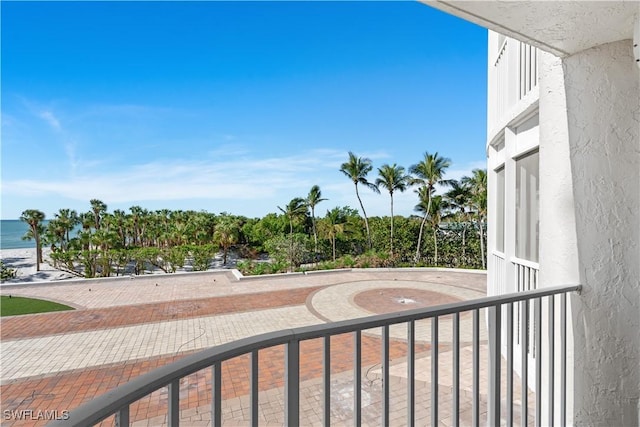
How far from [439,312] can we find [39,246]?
28.4m

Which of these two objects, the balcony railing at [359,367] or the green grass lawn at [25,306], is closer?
the balcony railing at [359,367]

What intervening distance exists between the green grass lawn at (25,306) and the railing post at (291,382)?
988 centimetres

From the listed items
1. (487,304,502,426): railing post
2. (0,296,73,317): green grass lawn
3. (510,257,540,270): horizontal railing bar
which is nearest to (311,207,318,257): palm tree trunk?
(0,296,73,317): green grass lawn

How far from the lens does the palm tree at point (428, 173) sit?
50.8 ft

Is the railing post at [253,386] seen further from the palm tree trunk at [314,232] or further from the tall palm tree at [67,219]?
the tall palm tree at [67,219]

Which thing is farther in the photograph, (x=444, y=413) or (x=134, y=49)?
(x=134, y=49)

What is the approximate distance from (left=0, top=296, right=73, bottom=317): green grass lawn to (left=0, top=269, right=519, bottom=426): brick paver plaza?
0.36 m

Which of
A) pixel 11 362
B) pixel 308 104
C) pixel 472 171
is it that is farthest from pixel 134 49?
pixel 472 171

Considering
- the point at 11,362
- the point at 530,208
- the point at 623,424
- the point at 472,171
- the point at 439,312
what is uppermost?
the point at 472,171

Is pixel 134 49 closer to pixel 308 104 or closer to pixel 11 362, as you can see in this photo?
pixel 308 104

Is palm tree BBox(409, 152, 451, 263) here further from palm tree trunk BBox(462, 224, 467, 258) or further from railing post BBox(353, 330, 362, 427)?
railing post BBox(353, 330, 362, 427)

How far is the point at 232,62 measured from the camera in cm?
1867

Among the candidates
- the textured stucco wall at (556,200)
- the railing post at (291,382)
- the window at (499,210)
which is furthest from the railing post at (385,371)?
the window at (499,210)

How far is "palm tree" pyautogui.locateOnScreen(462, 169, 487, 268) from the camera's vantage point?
567 inches
